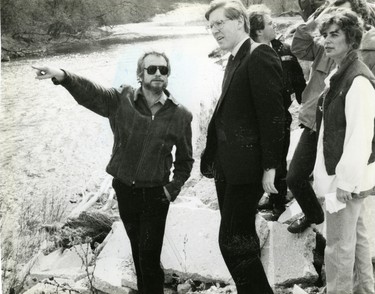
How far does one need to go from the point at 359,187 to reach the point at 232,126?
613mm

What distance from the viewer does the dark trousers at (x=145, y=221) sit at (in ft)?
7.27

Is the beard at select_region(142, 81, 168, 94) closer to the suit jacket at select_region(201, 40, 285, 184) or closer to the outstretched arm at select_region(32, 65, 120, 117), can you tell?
the outstretched arm at select_region(32, 65, 120, 117)

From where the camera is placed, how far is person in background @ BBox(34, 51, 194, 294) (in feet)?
7.20

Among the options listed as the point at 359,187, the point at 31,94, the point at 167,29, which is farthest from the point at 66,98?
the point at 359,187

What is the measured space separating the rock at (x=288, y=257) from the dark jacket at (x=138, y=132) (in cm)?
85

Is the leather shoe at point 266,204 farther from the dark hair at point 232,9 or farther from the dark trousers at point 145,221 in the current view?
the dark hair at point 232,9

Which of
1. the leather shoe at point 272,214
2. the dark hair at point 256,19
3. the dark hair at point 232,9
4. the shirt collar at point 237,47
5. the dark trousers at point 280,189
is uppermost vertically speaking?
the dark hair at point 256,19

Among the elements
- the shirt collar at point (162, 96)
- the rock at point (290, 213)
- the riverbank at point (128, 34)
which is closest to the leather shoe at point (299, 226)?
the rock at point (290, 213)

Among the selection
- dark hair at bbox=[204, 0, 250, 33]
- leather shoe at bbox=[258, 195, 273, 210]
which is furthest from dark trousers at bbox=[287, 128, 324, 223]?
dark hair at bbox=[204, 0, 250, 33]

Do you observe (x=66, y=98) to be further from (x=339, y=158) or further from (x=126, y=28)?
(x=339, y=158)

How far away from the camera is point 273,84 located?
71.1 inches

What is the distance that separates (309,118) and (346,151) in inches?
25.3

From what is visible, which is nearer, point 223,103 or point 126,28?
point 223,103

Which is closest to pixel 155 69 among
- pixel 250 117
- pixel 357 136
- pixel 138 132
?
pixel 138 132
